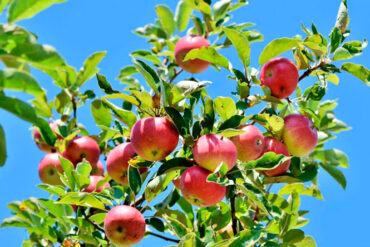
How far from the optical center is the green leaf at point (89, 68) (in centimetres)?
A: 339

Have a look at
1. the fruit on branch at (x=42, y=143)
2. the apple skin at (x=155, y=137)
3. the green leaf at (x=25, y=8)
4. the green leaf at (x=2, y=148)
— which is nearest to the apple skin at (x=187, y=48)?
the fruit on branch at (x=42, y=143)

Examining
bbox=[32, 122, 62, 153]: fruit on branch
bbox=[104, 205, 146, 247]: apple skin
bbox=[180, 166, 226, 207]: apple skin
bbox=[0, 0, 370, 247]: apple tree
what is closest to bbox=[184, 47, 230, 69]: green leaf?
bbox=[0, 0, 370, 247]: apple tree

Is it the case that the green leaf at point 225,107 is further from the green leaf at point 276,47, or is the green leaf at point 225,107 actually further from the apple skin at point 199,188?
the green leaf at point 276,47

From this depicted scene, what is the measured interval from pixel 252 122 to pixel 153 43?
1875mm

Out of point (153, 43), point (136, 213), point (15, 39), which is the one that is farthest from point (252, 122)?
point (153, 43)

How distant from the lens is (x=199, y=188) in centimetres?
228

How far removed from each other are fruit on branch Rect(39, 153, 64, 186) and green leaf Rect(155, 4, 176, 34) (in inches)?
63.5

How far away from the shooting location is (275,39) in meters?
2.59

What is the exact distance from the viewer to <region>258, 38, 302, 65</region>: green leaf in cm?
259

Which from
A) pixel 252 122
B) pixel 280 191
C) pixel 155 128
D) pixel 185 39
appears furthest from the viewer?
pixel 185 39

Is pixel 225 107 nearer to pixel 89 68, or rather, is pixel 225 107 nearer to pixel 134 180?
pixel 134 180

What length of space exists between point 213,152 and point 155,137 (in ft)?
0.95

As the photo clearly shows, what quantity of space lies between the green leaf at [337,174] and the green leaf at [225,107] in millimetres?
1254

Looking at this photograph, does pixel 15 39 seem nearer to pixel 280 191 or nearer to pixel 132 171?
pixel 132 171
